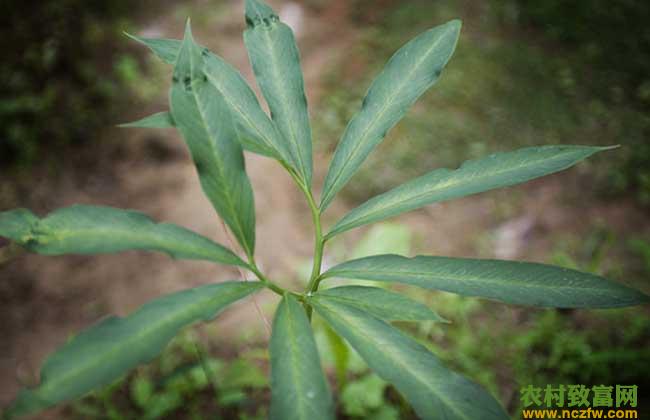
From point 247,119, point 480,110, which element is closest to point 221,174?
point 247,119

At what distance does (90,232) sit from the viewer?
2.55 ft

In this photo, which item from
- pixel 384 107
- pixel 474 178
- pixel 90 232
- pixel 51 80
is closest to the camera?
pixel 90 232

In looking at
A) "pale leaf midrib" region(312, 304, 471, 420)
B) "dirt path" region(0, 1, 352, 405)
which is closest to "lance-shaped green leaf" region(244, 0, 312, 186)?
"pale leaf midrib" region(312, 304, 471, 420)

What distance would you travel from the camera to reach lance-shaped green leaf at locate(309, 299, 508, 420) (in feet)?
2.36

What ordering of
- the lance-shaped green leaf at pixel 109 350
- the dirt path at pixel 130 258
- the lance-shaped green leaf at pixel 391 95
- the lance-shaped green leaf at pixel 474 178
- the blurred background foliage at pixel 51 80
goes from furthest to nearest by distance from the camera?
the blurred background foliage at pixel 51 80, the dirt path at pixel 130 258, the lance-shaped green leaf at pixel 391 95, the lance-shaped green leaf at pixel 474 178, the lance-shaped green leaf at pixel 109 350

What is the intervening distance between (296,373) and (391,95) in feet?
1.96

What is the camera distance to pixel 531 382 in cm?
186

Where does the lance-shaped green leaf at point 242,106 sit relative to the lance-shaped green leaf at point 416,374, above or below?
above

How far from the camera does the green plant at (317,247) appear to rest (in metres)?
0.71

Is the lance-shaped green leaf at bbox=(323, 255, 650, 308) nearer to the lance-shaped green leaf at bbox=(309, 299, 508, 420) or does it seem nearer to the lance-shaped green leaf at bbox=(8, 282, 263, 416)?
the lance-shaped green leaf at bbox=(309, 299, 508, 420)

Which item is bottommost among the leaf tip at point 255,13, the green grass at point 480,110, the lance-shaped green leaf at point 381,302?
the lance-shaped green leaf at point 381,302

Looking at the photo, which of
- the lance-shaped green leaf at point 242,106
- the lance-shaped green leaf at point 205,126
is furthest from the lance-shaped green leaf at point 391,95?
the lance-shaped green leaf at point 205,126

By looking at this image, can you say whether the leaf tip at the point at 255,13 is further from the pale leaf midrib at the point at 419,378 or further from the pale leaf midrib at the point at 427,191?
the pale leaf midrib at the point at 419,378

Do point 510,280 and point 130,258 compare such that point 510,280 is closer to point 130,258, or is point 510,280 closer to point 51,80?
point 130,258
